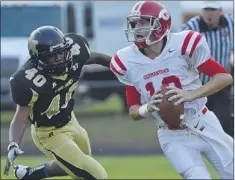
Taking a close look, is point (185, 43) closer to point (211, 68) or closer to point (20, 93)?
point (211, 68)

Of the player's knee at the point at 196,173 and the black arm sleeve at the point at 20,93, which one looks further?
the black arm sleeve at the point at 20,93

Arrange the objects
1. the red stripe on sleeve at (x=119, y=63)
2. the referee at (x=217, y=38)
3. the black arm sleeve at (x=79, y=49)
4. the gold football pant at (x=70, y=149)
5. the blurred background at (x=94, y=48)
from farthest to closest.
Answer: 1. the blurred background at (x=94, y=48)
2. the referee at (x=217, y=38)
3. the black arm sleeve at (x=79, y=49)
4. the gold football pant at (x=70, y=149)
5. the red stripe on sleeve at (x=119, y=63)

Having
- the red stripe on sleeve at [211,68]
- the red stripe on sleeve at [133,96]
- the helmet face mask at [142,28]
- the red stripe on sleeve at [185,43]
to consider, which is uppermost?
the helmet face mask at [142,28]

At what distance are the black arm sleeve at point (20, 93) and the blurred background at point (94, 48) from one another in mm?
4973

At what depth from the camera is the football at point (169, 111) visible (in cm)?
550

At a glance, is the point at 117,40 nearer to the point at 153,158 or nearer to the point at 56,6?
the point at 56,6

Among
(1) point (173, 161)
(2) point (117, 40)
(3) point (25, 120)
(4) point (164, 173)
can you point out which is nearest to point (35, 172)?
(3) point (25, 120)

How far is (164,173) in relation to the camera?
8969 mm

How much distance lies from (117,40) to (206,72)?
37.2 ft

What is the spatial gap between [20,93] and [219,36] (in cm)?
280

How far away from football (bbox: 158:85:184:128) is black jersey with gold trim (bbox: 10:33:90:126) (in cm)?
108

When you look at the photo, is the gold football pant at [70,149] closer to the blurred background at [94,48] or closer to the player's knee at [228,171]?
the player's knee at [228,171]

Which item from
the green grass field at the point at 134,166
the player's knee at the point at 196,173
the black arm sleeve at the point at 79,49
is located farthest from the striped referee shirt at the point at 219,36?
the player's knee at the point at 196,173

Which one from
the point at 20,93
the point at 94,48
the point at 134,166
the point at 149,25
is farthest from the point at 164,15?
the point at 94,48
